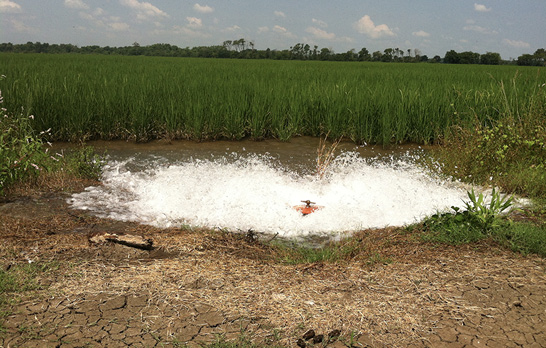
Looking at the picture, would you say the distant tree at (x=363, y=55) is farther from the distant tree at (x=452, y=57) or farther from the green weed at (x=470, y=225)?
the green weed at (x=470, y=225)

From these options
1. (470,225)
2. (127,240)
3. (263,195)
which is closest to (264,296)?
(127,240)

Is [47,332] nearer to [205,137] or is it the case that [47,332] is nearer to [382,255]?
[382,255]

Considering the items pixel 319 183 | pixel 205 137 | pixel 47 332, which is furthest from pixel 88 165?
pixel 47 332

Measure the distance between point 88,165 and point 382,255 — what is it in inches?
174

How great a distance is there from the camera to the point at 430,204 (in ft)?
16.6

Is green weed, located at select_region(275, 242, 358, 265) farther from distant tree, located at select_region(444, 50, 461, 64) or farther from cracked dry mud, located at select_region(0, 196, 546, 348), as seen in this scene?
distant tree, located at select_region(444, 50, 461, 64)

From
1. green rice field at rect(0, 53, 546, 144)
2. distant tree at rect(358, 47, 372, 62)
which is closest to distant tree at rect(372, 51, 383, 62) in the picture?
distant tree at rect(358, 47, 372, 62)

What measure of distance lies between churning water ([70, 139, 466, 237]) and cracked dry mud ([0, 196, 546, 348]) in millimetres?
839

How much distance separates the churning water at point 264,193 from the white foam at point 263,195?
1 cm

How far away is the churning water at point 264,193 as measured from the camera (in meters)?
4.50

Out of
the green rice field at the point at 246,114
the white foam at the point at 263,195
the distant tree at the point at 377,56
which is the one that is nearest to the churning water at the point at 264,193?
the white foam at the point at 263,195

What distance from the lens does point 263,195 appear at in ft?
17.1

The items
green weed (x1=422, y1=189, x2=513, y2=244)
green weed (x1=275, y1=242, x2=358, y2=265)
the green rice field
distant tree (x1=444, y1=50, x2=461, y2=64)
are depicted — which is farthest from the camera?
distant tree (x1=444, y1=50, x2=461, y2=64)

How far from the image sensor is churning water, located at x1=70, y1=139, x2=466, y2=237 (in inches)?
177
